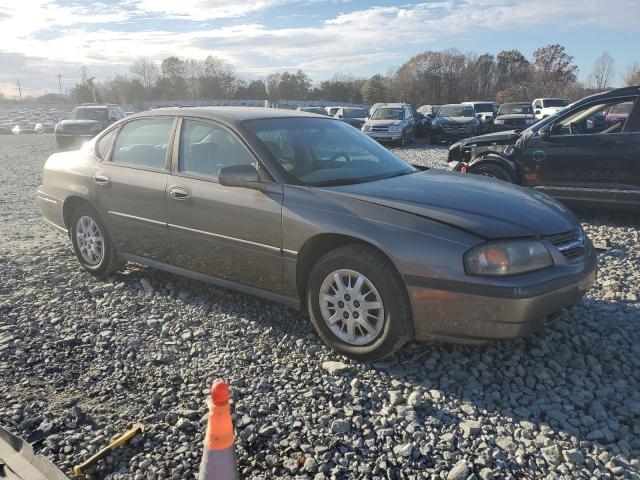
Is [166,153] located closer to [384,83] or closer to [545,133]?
[545,133]

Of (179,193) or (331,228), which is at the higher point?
(179,193)

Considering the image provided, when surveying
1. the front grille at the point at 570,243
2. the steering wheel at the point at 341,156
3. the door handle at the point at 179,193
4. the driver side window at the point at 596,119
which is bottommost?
the front grille at the point at 570,243

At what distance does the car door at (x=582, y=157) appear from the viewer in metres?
6.74

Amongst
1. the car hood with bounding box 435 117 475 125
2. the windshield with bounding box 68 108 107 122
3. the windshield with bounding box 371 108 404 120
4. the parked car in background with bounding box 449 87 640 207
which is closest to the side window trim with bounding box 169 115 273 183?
the parked car in background with bounding box 449 87 640 207

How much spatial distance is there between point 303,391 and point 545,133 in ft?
18.9

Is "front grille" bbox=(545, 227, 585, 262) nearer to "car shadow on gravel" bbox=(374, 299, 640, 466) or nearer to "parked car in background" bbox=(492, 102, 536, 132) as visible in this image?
"car shadow on gravel" bbox=(374, 299, 640, 466)

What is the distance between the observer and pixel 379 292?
3.24 m

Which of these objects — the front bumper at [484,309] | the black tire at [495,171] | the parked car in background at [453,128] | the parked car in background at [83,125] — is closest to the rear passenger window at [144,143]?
the front bumper at [484,309]

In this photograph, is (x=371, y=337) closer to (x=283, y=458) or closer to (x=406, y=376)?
(x=406, y=376)

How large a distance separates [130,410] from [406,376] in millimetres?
1615

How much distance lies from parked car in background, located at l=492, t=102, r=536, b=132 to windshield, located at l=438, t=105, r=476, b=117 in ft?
4.46

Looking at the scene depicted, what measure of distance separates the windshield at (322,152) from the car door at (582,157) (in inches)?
141

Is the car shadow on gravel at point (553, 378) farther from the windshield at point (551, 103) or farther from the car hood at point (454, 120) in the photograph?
the windshield at point (551, 103)

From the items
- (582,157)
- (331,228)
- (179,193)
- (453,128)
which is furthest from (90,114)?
(331,228)
